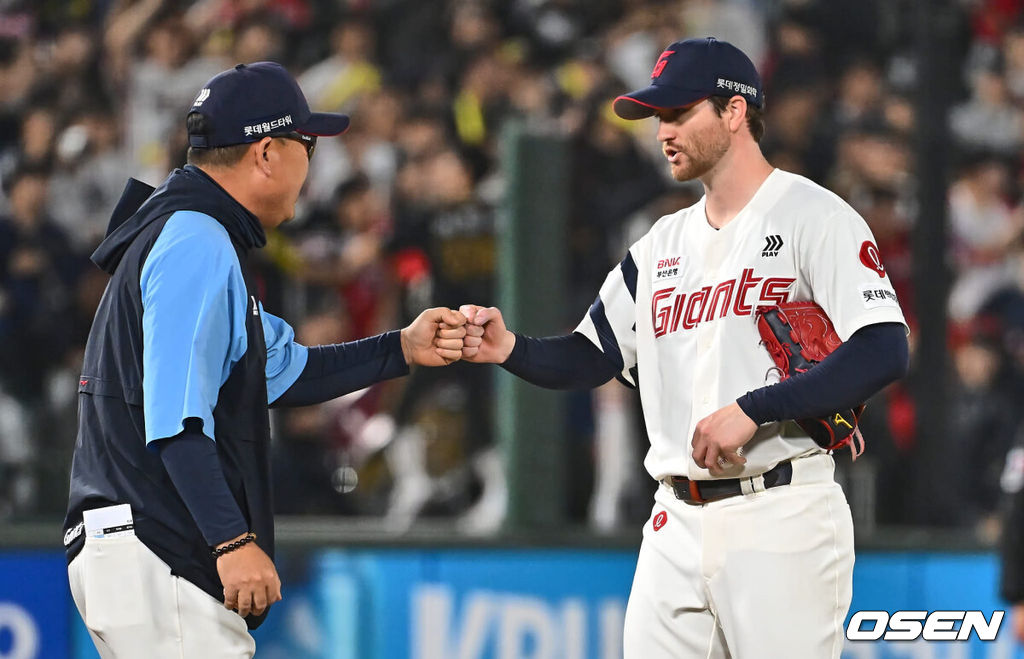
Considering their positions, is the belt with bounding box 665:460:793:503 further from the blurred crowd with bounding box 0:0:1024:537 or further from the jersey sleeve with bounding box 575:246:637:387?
the blurred crowd with bounding box 0:0:1024:537

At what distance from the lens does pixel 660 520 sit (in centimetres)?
382

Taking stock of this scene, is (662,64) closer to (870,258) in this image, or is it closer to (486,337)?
(870,258)

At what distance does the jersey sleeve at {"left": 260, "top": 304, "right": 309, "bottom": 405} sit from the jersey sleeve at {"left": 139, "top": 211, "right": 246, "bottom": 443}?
0.64m

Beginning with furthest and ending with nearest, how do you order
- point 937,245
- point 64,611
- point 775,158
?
point 775,158 → point 937,245 → point 64,611

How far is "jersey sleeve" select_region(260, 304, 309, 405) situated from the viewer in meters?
3.90

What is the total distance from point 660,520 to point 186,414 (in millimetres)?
1375

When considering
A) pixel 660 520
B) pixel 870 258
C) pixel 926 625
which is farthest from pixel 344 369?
pixel 926 625

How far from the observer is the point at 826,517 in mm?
3625

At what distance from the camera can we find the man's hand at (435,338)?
4172 mm

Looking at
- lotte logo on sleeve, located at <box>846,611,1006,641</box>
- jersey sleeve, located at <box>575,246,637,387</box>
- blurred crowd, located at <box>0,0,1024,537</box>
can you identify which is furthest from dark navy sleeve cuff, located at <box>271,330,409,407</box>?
lotte logo on sleeve, located at <box>846,611,1006,641</box>

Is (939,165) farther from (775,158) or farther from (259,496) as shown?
(259,496)

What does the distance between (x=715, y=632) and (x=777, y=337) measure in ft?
2.58

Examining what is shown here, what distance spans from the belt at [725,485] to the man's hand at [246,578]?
1176 millimetres

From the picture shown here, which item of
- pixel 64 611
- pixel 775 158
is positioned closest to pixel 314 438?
pixel 64 611
